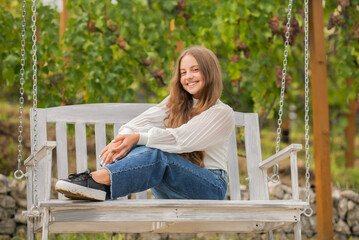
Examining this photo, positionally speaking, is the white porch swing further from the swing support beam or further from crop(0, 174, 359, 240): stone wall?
crop(0, 174, 359, 240): stone wall

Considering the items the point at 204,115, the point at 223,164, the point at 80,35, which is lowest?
the point at 223,164

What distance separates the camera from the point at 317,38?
13.8 ft

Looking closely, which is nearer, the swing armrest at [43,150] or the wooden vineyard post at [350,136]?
the swing armrest at [43,150]

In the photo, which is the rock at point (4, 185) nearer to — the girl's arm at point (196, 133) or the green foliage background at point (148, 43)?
the green foliage background at point (148, 43)

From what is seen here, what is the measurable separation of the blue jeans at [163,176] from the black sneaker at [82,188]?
0.06m

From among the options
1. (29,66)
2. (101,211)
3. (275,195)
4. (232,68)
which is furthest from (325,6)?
(101,211)

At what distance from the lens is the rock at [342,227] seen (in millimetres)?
5137

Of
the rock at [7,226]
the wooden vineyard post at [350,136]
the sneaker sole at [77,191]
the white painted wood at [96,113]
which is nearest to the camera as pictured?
the sneaker sole at [77,191]

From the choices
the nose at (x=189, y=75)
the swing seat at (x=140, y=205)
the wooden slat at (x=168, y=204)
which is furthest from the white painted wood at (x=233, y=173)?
the wooden slat at (x=168, y=204)

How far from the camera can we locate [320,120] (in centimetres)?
421

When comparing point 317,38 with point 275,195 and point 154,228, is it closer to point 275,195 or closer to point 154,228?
point 275,195

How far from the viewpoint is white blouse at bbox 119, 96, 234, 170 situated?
2.77 meters

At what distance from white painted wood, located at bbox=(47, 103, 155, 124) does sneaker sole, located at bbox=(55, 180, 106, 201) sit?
39.2 inches

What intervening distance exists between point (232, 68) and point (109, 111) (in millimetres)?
1573
